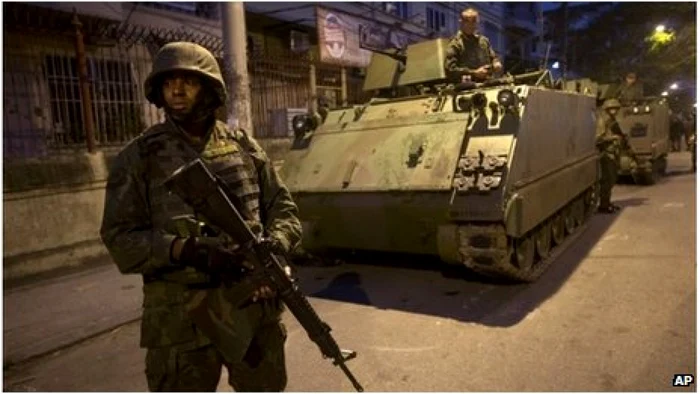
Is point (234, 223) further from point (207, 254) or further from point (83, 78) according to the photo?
point (83, 78)

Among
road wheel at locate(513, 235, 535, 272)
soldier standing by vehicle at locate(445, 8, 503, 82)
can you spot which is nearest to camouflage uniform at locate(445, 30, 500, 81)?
soldier standing by vehicle at locate(445, 8, 503, 82)

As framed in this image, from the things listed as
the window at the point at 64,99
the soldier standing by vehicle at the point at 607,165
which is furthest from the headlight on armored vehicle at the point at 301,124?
the soldier standing by vehicle at the point at 607,165

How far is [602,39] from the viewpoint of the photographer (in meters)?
27.2

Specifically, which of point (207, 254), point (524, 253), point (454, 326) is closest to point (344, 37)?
point (524, 253)

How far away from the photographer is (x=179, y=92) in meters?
2.15

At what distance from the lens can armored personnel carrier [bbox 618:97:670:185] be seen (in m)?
11.4

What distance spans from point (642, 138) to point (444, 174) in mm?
8274

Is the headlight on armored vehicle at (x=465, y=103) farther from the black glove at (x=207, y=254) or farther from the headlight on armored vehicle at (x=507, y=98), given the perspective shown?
the black glove at (x=207, y=254)

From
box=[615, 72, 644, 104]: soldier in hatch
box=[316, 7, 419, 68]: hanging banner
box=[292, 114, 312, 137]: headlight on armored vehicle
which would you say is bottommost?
box=[292, 114, 312, 137]: headlight on armored vehicle

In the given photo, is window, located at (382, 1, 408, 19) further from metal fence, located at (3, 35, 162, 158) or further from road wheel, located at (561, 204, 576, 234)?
road wheel, located at (561, 204, 576, 234)

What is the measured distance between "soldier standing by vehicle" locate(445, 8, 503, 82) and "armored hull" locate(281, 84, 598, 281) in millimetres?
760

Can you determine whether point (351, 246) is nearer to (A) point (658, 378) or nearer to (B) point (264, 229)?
(A) point (658, 378)

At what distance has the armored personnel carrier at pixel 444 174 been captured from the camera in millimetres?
4699

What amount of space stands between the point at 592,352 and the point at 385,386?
1369mm
